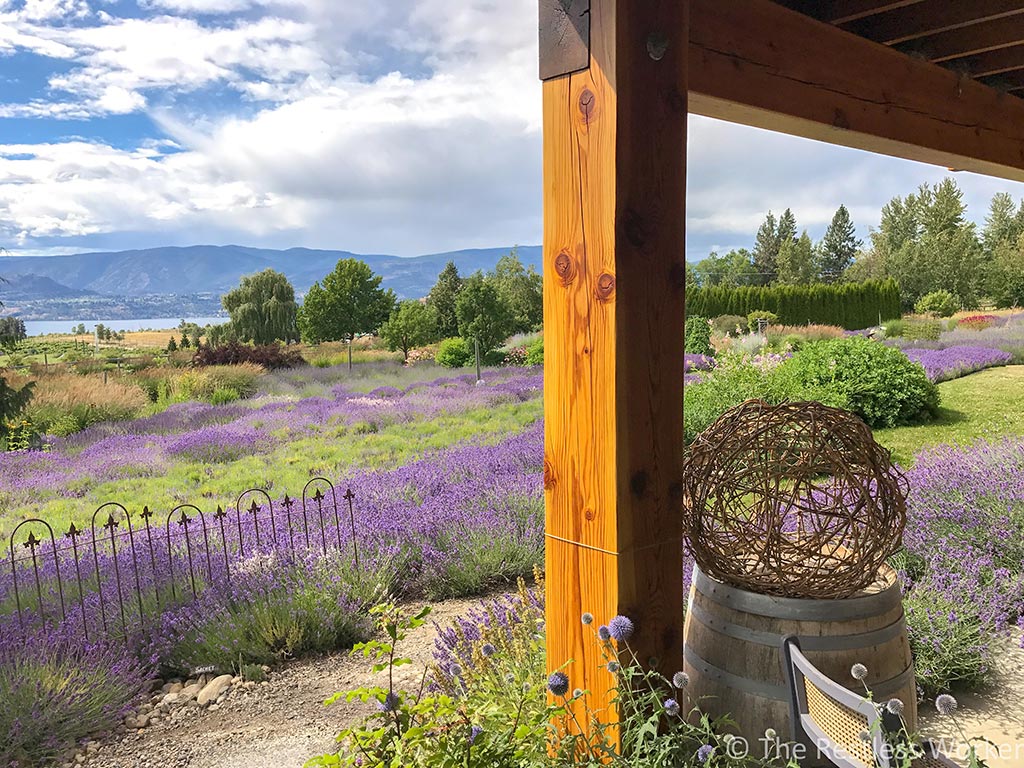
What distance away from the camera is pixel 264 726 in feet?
8.63

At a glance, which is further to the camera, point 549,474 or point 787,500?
point 787,500

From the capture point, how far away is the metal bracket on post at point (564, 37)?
1444 millimetres

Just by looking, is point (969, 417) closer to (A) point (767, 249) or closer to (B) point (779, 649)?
(B) point (779, 649)

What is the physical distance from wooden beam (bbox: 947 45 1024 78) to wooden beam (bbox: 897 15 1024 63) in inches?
7.5

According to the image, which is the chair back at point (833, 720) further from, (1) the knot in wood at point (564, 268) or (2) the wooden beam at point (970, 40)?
(2) the wooden beam at point (970, 40)

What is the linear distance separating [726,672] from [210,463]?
6.41 meters

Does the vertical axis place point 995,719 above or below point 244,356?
below

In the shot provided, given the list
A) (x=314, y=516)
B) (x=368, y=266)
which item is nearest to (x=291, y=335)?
(x=368, y=266)

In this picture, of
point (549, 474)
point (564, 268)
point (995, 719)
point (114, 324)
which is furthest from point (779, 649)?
point (114, 324)

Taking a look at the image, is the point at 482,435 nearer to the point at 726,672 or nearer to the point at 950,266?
the point at 726,672

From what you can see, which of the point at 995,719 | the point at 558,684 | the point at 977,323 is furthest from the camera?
the point at 977,323

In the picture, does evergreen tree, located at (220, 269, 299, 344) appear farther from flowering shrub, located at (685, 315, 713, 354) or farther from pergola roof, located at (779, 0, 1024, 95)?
pergola roof, located at (779, 0, 1024, 95)

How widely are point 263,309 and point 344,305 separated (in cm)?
1208

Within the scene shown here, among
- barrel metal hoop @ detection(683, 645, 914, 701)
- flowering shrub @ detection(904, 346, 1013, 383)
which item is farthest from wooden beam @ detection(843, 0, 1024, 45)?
flowering shrub @ detection(904, 346, 1013, 383)
